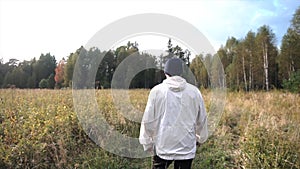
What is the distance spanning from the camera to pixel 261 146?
386 centimetres

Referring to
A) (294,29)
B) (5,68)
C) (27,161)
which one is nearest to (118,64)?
(27,161)

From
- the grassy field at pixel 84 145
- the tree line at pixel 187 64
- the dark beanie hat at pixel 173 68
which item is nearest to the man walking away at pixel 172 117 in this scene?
the dark beanie hat at pixel 173 68

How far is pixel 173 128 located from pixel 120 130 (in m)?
2.60

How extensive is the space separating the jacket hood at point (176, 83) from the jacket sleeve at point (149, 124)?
0.51ft

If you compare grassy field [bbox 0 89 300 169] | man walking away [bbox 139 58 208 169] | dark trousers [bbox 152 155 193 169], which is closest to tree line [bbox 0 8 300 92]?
grassy field [bbox 0 89 300 169]

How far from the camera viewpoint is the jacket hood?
7.86ft

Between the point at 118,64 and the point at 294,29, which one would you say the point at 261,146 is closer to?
the point at 118,64

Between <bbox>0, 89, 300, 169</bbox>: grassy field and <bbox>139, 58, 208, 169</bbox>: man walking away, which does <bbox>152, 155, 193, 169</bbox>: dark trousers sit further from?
<bbox>0, 89, 300, 169</bbox>: grassy field

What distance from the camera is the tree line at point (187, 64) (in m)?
3.77

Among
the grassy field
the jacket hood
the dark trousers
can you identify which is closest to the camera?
the jacket hood

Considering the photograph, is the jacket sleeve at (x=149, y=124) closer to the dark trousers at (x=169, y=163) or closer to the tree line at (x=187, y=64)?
the dark trousers at (x=169, y=163)

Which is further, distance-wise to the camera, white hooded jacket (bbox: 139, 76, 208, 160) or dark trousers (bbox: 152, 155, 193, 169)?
dark trousers (bbox: 152, 155, 193, 169)

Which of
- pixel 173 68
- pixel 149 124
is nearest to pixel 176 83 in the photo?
pixel 173 68

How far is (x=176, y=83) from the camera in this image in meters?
2.40
